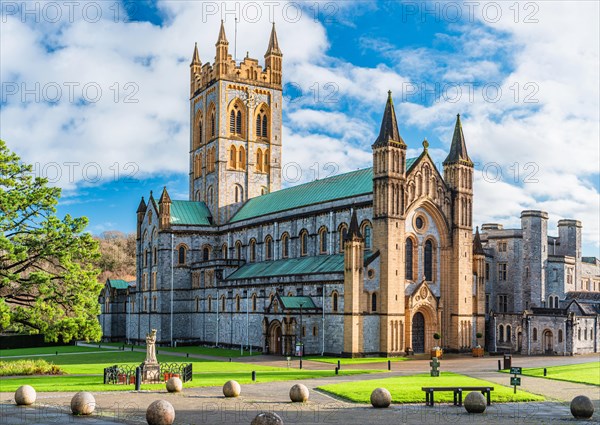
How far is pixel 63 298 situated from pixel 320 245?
32.9 metres

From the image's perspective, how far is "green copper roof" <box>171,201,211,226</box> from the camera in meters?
92.0

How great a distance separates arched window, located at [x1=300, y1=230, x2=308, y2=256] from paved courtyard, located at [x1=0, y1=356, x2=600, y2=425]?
3629 cm

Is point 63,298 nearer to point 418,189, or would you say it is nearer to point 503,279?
point 418,189

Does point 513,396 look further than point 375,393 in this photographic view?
Yes

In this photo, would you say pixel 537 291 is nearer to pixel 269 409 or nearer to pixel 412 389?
pixel 412 389

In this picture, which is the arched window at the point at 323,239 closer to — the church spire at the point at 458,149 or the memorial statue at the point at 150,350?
the church spire at the point at 458,149

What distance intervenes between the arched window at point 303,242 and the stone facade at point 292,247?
0.38 ft

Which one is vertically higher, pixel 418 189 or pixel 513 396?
pixel 418 189

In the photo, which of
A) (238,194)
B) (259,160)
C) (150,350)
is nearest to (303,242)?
(238,194)

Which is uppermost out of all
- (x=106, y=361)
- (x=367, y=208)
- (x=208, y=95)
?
(x=208, y=95)

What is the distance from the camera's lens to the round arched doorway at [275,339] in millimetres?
68688

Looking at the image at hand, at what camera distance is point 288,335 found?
218ft

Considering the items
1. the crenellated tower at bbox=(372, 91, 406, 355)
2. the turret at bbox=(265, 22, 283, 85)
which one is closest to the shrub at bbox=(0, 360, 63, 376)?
the crenellated tower at bbox=(372, 91, 406, 355)

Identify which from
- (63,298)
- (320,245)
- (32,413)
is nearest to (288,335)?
(320,245)
